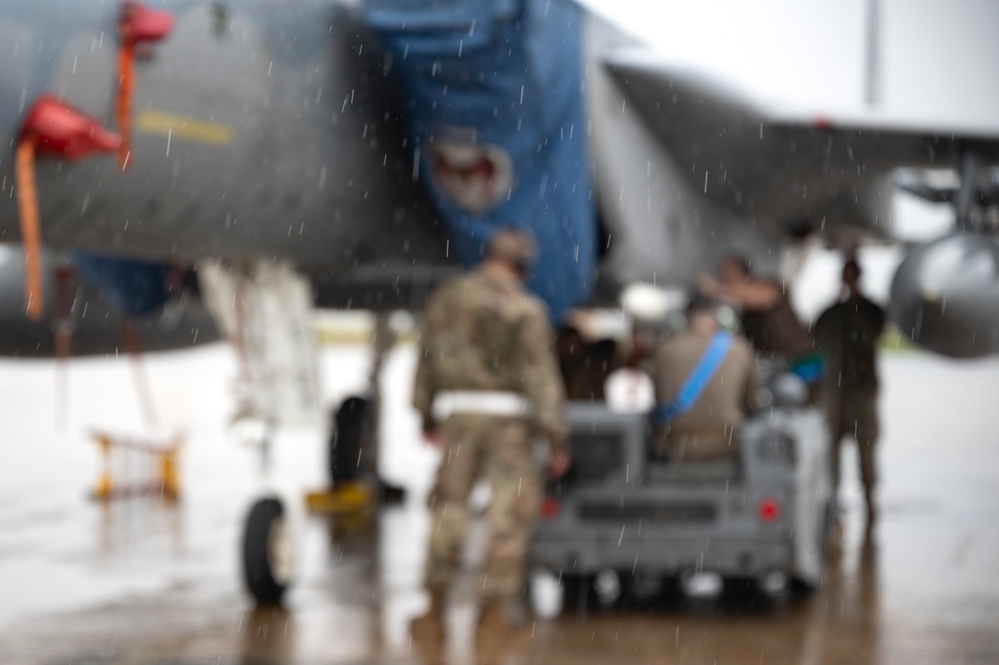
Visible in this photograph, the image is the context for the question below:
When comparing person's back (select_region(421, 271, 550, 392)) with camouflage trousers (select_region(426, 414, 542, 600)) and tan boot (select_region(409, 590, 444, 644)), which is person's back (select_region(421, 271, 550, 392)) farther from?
tan boot (select_region(409, 590, 444, 644))

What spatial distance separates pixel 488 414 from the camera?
21.0 ft

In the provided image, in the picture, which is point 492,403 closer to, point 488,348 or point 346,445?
point 488,348

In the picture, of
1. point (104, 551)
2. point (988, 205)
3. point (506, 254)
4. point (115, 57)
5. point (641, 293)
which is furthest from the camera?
point (641, 293)

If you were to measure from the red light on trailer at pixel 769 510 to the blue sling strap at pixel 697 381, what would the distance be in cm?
60

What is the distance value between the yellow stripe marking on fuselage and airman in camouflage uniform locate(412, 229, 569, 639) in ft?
4.04

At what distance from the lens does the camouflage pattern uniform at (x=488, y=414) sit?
6277mm

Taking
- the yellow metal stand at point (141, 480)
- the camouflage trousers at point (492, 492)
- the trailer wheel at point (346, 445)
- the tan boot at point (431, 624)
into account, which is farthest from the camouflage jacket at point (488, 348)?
the yellow metal stand at point (141, 480)

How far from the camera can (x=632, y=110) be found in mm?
8727

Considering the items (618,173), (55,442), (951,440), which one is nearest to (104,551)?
(618,173)

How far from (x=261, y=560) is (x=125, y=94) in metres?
2.29

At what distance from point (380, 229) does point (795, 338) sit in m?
2.45

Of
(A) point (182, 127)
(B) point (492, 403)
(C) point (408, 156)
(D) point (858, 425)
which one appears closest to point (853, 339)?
(D) point (858, 425)

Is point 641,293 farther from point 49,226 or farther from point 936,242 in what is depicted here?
point 49,226

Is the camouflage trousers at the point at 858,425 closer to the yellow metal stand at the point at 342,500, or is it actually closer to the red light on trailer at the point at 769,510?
the yellow metal stand at the point at 342,500
